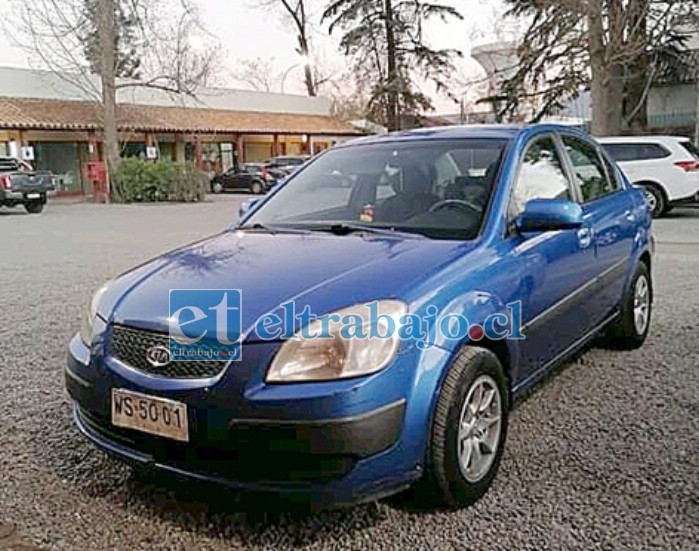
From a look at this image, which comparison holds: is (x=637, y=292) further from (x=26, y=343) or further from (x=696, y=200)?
(x=696, y=200)

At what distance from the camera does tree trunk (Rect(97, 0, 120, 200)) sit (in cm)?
2509

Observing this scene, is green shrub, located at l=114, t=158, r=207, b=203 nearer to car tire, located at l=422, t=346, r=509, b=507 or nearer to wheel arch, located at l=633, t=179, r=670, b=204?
wheel arch, located at l=633, t=179, r=670, b=204

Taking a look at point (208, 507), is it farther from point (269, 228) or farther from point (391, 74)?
point (391, 74)

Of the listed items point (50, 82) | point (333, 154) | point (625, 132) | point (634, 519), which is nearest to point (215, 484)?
point (634, 519)

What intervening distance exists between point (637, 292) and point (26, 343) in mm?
4609

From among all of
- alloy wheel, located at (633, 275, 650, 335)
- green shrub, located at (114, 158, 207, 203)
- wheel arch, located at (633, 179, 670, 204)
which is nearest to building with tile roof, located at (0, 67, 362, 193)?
green shrub, located at (114, 158, 207, 203)

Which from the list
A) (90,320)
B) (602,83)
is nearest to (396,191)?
(90,320)

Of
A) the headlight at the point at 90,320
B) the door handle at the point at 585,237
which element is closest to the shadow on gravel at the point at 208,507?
the headlight at the point at 90,320

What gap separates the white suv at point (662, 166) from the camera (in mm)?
13844

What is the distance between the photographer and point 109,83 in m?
25.3

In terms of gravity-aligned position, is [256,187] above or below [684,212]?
above

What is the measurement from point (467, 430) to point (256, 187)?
27.7 metres

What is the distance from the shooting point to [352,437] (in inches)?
92.7

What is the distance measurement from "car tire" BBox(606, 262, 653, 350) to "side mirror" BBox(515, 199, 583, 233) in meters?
1.69
